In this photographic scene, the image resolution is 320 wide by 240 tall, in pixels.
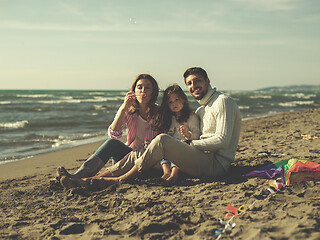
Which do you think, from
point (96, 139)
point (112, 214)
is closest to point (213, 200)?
point (112, 214)

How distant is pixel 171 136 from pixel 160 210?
1253 mm

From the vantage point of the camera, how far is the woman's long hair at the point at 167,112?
160 inches

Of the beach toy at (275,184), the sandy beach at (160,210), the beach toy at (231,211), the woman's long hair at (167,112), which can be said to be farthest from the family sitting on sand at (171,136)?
the beach toy at (231,211)

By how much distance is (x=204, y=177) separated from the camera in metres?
3.89

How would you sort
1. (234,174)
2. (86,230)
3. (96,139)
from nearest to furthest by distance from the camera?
(86,230) < (234,174) < (96,139)

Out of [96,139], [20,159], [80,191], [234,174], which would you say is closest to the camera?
[80,191]

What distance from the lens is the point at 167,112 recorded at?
4156mm

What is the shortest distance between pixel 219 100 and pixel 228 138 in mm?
449

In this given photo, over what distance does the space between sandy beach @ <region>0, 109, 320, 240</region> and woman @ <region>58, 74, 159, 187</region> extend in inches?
19.1

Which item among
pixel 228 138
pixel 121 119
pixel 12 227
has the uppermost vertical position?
pixel 121 119

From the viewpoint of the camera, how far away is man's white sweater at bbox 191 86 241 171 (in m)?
3.54

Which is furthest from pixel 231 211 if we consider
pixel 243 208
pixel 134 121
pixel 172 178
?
pixel 134 121

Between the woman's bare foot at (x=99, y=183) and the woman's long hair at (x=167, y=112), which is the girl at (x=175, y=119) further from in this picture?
the woman's bare foot at (x=99, y=183)

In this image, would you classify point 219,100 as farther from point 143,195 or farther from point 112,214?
point 112,214
